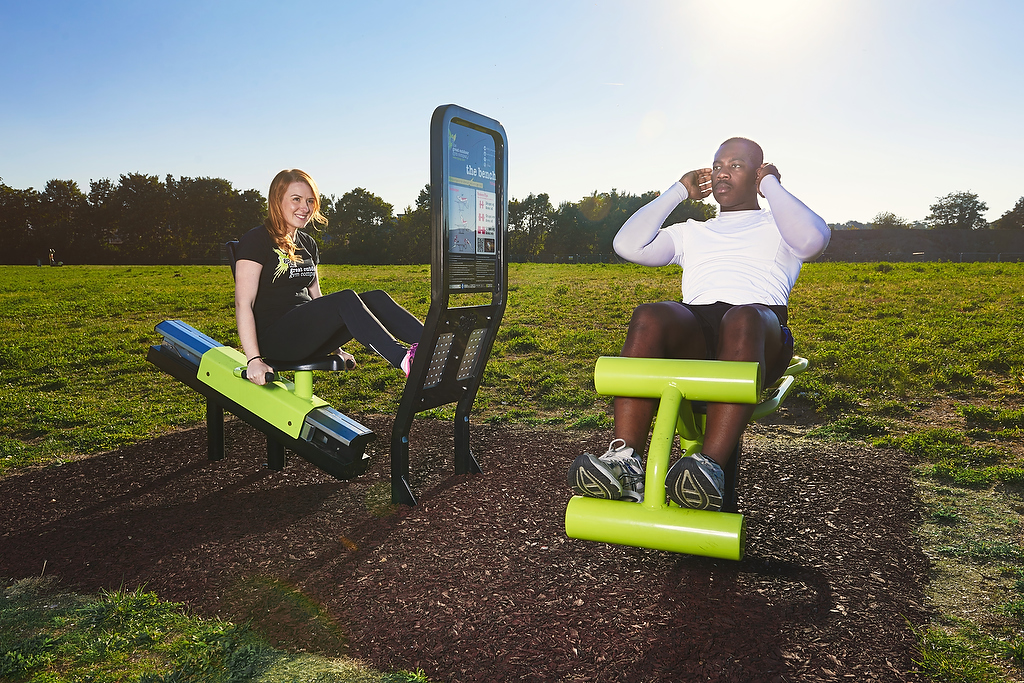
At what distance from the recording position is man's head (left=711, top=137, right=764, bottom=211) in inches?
113

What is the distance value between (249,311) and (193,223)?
127 ft

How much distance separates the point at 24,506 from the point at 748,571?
315 cm

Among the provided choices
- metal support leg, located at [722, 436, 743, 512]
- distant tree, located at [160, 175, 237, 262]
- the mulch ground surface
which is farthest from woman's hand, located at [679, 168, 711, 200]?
distant tree, located at [160, 175, 237, 262]

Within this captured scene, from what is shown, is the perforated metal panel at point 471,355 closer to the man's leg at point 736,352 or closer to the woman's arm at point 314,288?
the woman's arm at point 314,288

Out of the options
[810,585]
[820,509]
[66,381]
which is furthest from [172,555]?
[66,381]

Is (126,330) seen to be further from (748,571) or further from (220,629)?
(748,571)

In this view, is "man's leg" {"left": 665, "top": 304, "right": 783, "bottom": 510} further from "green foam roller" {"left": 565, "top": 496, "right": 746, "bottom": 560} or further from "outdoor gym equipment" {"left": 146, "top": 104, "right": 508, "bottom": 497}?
"outdoor gym equipment" {"left": 146, "top": 104, "right": 508, "bottom": 497}

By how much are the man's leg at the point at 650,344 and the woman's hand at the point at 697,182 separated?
19.1 inches

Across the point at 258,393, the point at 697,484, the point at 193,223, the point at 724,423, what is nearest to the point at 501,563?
the point at 697,484

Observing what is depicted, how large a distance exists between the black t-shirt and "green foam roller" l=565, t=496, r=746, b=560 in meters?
1.80

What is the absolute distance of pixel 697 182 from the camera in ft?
9.52

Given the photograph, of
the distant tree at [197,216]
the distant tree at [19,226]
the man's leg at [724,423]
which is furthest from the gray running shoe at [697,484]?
the distant tree at [19,226]

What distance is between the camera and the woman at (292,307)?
3.19 m

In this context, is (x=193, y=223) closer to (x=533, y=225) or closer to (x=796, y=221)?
(x=533, y=225)
